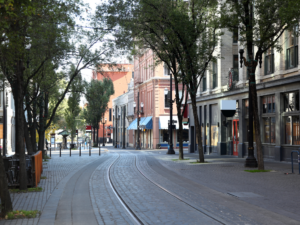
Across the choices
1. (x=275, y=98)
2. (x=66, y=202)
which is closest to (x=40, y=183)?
(x=66, y=202)

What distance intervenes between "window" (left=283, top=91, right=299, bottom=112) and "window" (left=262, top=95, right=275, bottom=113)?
5.18 ft

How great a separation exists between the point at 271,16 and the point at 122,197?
11.6 metres

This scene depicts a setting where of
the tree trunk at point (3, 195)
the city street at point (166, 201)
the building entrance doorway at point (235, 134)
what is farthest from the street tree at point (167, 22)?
the tree trunk at point (3, 195)

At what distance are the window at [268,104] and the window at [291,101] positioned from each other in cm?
158

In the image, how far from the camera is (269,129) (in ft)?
91.5

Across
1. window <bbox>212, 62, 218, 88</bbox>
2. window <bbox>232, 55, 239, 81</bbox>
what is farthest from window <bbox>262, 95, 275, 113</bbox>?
window <bbox>212, 62, 218, 88</bbox>

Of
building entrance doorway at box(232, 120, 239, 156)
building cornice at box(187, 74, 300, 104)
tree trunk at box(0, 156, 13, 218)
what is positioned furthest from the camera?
building entrance doorway at box(232, 120, 239, 156)

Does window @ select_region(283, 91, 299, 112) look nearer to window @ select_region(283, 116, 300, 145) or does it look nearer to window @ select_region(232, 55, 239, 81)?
window @ select_region(283, 116, 300, 145)

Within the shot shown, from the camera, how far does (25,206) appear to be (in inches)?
411

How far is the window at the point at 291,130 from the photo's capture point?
2422 centimetres

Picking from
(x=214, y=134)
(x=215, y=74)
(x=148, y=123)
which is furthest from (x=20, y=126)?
(x=148, y=123)

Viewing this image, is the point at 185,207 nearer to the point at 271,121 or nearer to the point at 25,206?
the point at 25,206

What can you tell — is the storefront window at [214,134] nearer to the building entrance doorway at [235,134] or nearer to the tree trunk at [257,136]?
the building entrance doorway at [235,134]

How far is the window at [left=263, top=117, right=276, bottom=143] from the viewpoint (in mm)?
27312
